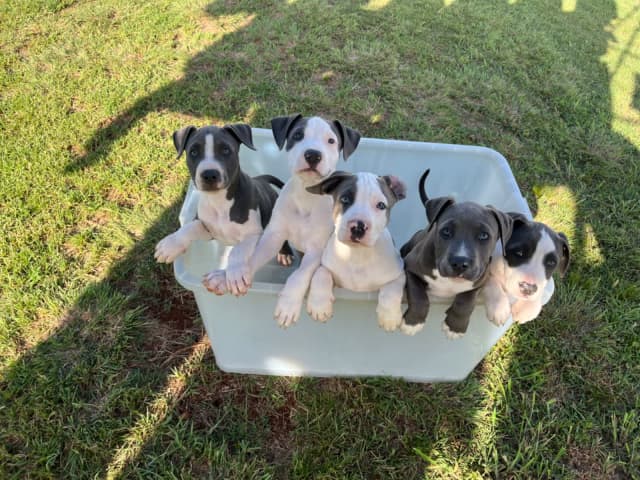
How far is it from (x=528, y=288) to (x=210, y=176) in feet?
6.46

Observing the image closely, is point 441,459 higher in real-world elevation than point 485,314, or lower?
lower

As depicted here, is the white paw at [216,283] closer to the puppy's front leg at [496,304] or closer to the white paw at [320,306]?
the white paw at [320,306]

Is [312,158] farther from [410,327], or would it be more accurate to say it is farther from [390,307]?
[410,327]

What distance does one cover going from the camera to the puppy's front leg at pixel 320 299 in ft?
8.55

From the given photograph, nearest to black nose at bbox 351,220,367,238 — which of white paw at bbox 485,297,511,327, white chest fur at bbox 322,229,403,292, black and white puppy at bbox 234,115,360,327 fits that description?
white chest fur at bbox 322,229,403,292

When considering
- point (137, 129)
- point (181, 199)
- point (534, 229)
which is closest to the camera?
point (534, 229)

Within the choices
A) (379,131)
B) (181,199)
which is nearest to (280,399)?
(181,199)

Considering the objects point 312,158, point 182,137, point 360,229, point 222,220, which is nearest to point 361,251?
point 360,229

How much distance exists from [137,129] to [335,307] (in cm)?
389

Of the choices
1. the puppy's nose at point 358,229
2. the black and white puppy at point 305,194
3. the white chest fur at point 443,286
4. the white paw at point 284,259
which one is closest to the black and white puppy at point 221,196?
the black and white puppy at point 305,194

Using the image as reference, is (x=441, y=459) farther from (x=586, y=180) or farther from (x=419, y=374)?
(x=586, y=180)

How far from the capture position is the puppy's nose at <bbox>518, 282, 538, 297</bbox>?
8.54 ft

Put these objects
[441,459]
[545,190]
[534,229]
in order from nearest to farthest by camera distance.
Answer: [534,229] → [441,459] → [545,190]

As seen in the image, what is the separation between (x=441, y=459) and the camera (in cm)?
303
